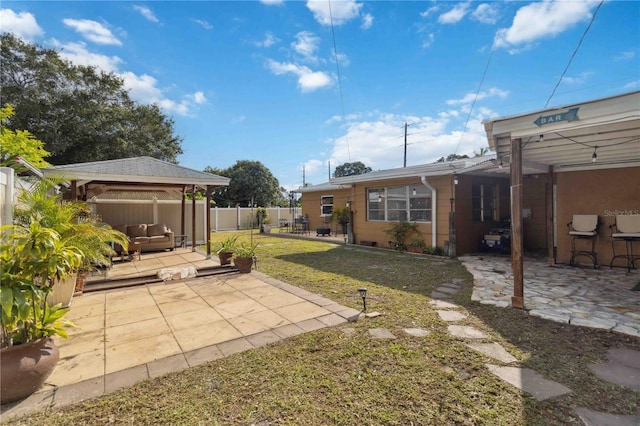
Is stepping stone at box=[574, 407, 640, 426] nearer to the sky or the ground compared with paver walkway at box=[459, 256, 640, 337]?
nearer to the ground

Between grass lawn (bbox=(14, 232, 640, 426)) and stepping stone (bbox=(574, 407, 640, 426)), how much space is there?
0.06m

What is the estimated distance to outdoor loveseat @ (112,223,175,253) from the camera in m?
9.18

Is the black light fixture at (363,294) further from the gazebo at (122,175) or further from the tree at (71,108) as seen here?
the tree at (71,108)

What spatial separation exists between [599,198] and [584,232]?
0.92 meters

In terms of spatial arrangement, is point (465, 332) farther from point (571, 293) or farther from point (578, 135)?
point (578, 135)

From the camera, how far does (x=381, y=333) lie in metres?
3.42

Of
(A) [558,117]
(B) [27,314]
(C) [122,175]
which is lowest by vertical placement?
(B) [27,314]

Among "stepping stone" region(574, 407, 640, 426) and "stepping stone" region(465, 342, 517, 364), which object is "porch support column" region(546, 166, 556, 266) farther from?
"stepping stone" region(574, 407, 640, 426)

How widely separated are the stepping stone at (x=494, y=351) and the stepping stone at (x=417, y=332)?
0.45m

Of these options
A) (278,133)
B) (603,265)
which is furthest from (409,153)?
(603,265)

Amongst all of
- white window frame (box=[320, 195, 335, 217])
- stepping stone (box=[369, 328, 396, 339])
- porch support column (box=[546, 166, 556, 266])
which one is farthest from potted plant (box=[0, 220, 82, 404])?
white window frame (box=[320, 195, 335, 217])

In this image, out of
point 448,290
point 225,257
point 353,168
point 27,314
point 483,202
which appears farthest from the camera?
point 353,168

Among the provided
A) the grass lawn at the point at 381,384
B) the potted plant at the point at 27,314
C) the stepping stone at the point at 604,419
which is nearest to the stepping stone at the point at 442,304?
the grass lawn at the point at 381,384

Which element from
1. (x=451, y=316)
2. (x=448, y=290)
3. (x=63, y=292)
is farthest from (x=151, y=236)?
(x=451, y=316)
